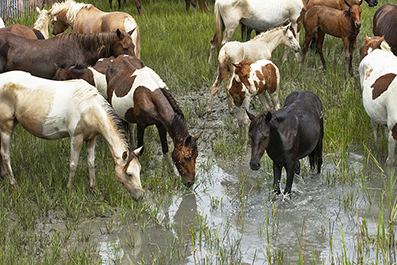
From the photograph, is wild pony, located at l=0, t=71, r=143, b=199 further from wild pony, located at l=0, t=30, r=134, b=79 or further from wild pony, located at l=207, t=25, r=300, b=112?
wild pony, located at l=207, t=25, r=300, b=112

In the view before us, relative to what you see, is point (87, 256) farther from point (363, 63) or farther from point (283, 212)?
point (363, 63)

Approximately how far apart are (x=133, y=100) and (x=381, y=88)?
3.41m

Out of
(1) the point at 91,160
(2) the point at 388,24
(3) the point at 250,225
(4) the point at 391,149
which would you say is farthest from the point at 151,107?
(2) the point at 388,24

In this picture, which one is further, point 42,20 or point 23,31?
point 42,20

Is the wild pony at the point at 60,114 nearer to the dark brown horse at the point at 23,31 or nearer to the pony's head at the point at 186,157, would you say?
the pony's head at the point at 186,157

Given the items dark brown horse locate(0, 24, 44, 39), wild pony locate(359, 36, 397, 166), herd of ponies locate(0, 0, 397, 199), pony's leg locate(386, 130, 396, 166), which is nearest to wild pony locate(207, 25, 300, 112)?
herd of ponies locate(0, 0, 397, 199)

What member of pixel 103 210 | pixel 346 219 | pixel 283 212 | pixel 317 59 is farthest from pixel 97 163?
pixel 317 59

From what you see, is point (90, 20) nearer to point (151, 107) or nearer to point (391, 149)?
point (151, 107)

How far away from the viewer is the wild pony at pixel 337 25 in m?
9.74

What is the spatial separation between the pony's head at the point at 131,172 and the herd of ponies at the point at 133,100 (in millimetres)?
11

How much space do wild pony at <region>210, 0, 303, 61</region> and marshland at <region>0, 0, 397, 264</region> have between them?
2.07 metres

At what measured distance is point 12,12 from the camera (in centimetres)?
1391

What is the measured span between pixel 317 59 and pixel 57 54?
5.92 meters

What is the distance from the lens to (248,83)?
293 inches
